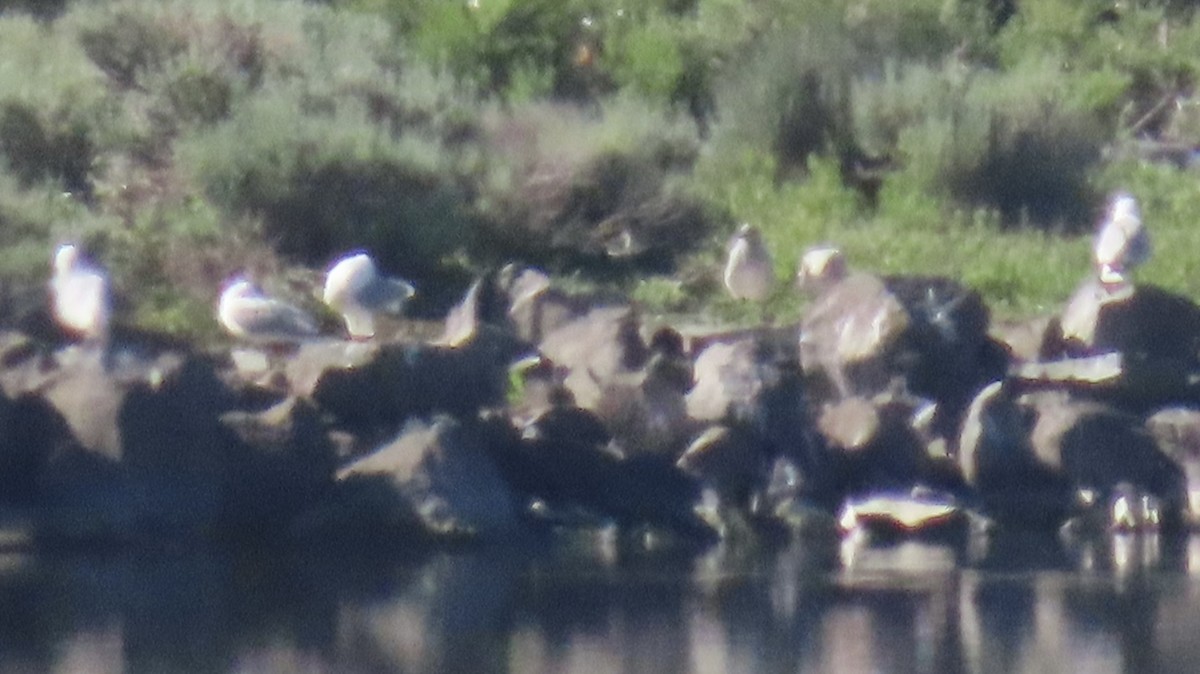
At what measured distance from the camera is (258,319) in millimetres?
19609

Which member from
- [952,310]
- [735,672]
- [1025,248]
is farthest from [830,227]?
[735,672]

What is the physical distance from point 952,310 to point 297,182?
210 inches

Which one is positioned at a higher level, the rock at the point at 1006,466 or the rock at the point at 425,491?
the rock at the point at 1006,466

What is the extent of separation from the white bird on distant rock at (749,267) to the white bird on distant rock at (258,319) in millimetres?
3487

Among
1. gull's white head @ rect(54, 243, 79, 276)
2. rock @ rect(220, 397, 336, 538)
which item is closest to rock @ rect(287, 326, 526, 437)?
rock @ rect(220, 397, 336, 538)

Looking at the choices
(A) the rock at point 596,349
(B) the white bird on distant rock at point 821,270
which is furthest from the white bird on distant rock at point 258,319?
(B) the white bird on distant rock at point 821,270

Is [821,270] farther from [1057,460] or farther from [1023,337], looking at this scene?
[1057,460]

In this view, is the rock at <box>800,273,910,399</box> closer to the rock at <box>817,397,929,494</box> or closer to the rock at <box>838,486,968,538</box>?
the rock at <box>817,397,929,494</box>

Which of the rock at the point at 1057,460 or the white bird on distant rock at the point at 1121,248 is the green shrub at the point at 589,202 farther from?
the rock at the point at 1057,460

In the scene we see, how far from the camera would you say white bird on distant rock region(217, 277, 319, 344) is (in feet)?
64.3

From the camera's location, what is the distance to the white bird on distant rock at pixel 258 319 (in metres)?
19.6

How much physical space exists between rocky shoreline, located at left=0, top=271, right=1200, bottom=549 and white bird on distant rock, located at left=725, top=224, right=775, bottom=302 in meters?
1.21

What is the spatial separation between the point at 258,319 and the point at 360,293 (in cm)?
76

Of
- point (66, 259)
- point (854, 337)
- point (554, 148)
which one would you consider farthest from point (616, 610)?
point (554, 148)
